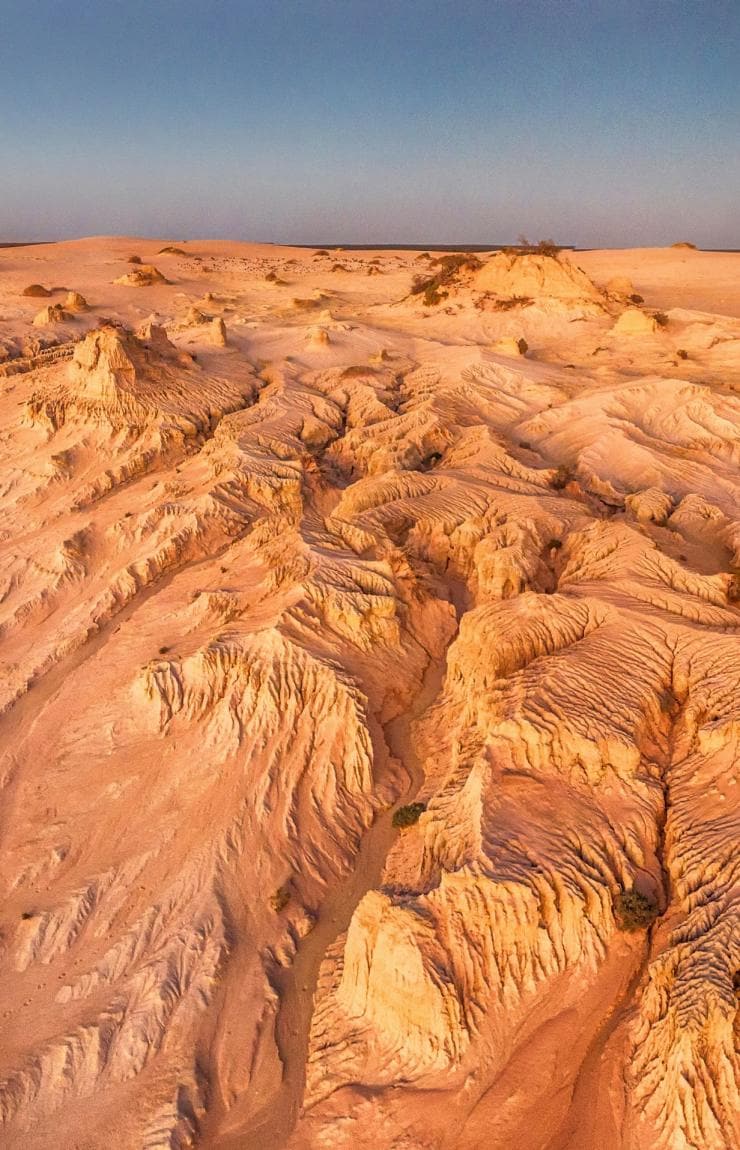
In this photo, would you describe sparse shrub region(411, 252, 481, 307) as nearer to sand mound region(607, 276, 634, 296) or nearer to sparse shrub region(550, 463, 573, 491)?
sand mound region(607, 276, 634, 296)

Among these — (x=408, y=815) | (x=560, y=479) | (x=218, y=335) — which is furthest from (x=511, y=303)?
(x=408, y=815)

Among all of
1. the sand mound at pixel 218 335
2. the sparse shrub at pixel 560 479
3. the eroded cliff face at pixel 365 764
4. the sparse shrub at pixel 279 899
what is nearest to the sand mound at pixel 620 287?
the eroded cliff face at pixel 365 764

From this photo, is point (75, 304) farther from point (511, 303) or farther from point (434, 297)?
point (511, 303)

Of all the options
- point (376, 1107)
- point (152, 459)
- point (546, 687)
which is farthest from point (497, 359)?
point (376, 1107)

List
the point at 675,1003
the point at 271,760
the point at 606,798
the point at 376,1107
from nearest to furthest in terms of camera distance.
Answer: the point at 675,1003 < the point at 376,1107 < the point at 606,798 < the point at 271,760

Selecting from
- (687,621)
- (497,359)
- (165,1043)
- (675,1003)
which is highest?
(497,359)

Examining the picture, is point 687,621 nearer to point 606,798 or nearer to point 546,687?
point 546,687

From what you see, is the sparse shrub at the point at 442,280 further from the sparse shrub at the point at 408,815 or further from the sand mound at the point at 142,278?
the sparse shrub at the point at 408,815
